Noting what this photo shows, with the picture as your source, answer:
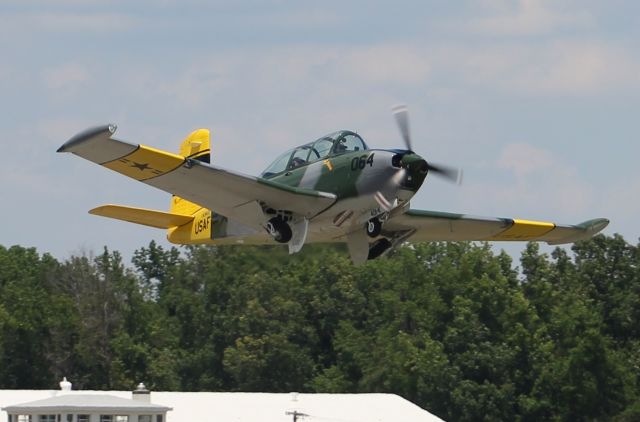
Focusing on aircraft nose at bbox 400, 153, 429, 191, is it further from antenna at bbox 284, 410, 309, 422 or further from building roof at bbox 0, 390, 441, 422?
building roof at bbox 0, 390, 441, 422

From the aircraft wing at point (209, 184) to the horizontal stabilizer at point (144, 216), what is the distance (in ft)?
8.50

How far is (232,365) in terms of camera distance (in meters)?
87.4

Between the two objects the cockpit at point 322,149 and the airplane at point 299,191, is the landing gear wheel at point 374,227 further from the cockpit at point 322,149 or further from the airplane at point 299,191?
the cockpit at point 322,149

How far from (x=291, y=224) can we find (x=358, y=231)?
179cm

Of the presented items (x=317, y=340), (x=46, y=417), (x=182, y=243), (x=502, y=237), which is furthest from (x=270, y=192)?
(x=317, y=340)

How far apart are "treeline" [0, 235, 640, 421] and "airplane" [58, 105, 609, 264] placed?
119 ft

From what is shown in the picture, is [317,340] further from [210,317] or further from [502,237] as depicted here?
[502,237]

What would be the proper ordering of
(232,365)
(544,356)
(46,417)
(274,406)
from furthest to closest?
(232,365) → (544,356) → (274,406) → (46,417)

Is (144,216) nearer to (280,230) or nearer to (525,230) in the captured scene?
(280,230)

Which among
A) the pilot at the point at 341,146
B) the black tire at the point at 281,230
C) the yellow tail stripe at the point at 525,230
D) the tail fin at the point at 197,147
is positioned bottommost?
the black tire at the point at 281,230

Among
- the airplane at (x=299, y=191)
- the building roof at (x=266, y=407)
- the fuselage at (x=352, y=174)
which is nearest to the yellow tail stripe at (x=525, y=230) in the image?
the airplane at (x=299, y=191)

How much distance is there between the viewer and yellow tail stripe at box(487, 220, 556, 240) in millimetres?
45531

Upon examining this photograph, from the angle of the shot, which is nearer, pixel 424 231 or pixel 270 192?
pixel 270 192

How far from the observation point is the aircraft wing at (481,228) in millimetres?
42812
